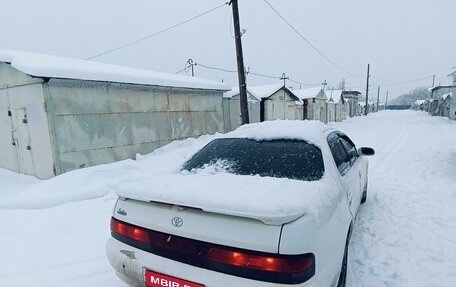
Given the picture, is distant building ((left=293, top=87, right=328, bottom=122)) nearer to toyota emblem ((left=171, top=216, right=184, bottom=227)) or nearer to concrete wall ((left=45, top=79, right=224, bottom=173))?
concrete wall ((left=45, top=79, right=224, bottom=173))

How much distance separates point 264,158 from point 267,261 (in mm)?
1284

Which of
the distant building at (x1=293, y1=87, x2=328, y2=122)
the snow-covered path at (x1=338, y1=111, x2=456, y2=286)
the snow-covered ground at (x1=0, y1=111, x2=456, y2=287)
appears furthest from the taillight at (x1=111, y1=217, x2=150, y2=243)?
the distant building at (x1=293, y1=87, x2=328, y2=122)

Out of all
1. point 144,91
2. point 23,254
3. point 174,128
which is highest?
point 144,91

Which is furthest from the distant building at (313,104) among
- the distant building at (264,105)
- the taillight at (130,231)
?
the taillight at (130,231)

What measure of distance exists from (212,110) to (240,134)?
9.38 m

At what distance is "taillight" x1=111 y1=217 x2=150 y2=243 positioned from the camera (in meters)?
2.08

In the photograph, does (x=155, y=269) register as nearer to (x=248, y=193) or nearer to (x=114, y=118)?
(x=248, y=193)

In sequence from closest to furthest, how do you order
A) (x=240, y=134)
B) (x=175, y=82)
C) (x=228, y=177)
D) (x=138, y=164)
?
(x=228, y=177), (x=240, y=134), (x=138, y=164), (x=175, y=82)

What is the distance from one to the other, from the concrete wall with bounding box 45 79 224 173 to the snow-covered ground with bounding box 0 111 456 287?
3.55 ft

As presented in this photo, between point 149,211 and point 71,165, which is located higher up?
point 149,211

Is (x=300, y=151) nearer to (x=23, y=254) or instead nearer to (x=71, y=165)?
(x=23, y=254)

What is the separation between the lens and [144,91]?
31.3 ft

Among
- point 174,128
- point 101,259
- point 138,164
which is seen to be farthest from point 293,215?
point 174,128

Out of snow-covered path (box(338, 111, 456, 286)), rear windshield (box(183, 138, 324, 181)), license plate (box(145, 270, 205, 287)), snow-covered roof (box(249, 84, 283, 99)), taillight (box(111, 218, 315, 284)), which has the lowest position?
snow-covered path (box(338, 111, 456, 286))
